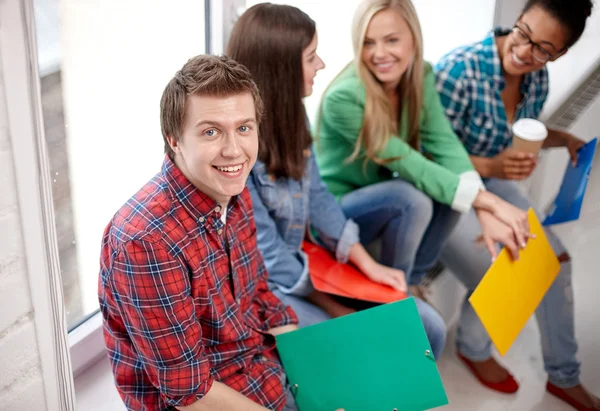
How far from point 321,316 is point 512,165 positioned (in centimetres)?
72

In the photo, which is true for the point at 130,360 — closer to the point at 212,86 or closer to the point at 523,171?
the point at 212,86

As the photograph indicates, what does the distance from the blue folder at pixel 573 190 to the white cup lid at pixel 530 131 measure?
0.18 meters

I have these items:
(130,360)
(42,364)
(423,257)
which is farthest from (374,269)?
(42,364)

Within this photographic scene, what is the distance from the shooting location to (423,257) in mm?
1664

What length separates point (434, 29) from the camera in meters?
2.20

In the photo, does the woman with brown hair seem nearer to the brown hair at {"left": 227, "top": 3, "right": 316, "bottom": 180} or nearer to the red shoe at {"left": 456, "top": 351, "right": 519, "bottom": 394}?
the brown hair at {"left": 227, "top": 3, "right": 316, "bottom": 180}

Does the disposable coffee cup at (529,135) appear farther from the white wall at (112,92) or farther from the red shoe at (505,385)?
the white wall at (112,92)

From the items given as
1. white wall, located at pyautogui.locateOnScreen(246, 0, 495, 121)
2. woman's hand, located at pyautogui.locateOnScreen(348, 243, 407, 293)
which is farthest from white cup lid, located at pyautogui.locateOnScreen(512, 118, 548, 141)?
white wall, located at pyautogui.locateOnScreen(246, 0, 495, 121)

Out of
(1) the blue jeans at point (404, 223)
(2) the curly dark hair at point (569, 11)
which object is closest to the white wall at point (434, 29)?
(1) the blue jeans at point (404, 223)

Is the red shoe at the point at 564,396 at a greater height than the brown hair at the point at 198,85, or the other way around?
the brown hair at the point at 198,85

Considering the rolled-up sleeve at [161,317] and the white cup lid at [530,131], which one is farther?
the white cup lid at [530,131]

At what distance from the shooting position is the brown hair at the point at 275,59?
1.20 m

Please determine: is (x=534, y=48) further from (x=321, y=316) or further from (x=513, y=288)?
(x=321, y=316)

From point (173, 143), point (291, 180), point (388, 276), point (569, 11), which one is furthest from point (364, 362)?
point (569, 11)
